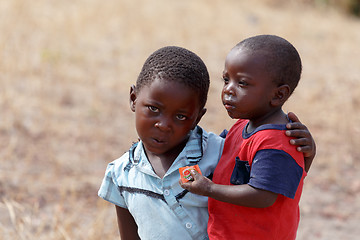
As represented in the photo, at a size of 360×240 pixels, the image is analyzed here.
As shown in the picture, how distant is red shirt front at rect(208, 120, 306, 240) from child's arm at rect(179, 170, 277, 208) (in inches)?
1.2

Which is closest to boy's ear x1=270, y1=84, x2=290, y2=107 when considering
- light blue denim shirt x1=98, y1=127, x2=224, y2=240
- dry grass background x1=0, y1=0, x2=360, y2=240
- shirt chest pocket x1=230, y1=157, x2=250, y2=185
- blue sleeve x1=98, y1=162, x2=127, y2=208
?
shirt chest pocket x1=230, y1=157, x2=250, y2=185

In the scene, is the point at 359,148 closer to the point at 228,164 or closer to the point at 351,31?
the point at 228,164

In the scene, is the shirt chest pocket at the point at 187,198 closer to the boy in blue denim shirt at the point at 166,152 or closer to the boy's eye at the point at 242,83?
the boy in blue denim shirt at the point at 166,152

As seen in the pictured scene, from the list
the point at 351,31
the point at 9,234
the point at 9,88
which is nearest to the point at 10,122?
the point at 9,88

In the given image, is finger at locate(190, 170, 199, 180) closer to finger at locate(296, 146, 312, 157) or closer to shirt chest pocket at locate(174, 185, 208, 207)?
shirt chest pocket at locate(174, 185, 208, 207)

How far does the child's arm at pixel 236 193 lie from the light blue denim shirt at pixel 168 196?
0.21 metres

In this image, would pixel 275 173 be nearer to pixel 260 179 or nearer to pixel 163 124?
pixel 260 179

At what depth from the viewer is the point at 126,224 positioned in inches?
82.4

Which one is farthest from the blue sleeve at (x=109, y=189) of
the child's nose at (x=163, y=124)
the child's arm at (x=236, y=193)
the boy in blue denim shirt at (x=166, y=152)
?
the child's arm at (x=236, y=193)

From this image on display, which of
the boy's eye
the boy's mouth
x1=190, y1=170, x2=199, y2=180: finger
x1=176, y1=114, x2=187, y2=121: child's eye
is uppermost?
the boy's eye

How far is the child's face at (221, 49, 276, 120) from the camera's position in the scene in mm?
1689

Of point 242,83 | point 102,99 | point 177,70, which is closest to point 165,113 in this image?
point 177,70

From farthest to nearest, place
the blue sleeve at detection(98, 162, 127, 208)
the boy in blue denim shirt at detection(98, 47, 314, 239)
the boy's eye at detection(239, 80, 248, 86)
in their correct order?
the blue sleeve at detection(98, 162, 127, 208) → the boy in blue denim shirt at detection(98, 47, 314, 239) → the boy's eye at detection(239, 80, 248, 86)

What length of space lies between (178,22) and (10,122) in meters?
5.08
